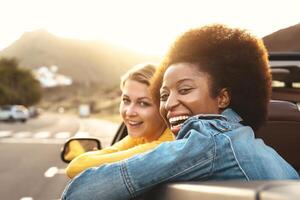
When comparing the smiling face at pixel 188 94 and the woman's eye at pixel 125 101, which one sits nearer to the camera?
the smiling face at pixel 188 94

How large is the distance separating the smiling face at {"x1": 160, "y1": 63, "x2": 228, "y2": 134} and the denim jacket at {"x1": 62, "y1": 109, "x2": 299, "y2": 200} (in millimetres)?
278

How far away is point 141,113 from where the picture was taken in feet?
9.81

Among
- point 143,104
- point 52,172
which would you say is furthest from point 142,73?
point 52,172

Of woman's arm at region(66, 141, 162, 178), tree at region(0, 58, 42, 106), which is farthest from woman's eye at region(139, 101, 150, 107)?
tree at region(0, 58, 42, 106)

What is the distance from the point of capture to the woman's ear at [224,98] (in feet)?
6.53

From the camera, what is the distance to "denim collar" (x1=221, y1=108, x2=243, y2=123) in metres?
1.94

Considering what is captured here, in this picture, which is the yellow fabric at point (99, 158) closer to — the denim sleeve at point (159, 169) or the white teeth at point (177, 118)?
the white teeth at point (177, 118)

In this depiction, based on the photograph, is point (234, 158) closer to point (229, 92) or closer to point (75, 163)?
point (229, 92)

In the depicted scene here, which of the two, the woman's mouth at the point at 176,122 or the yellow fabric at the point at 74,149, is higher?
the woman's mouth at the point at 176,122

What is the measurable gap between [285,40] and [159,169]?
118 inches

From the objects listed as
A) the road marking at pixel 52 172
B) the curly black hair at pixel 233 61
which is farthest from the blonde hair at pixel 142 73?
the road marking at pixel 52 172

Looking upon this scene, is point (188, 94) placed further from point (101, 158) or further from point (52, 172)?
point (52, 172)

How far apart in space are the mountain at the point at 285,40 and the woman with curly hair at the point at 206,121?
6.51 ft

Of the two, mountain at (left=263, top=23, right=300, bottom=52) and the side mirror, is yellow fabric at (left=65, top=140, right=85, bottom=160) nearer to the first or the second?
the side mirror
